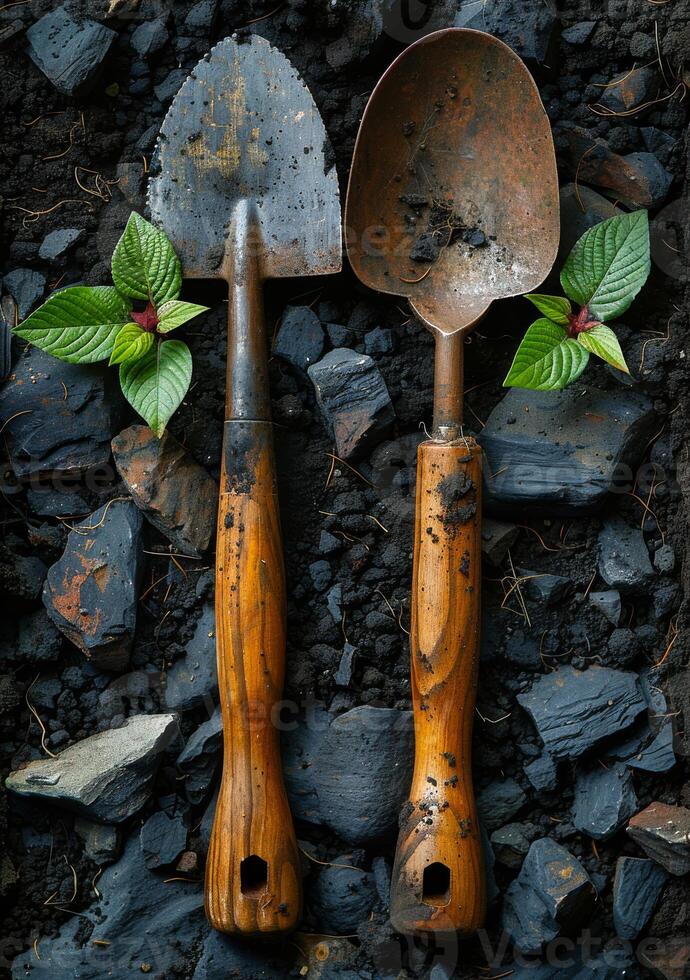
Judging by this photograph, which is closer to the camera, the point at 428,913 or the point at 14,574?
the point at 428,913

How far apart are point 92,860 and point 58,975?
0.17 m

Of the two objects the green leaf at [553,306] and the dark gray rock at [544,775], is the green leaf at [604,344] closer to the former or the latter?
the green leaf at [553,306]

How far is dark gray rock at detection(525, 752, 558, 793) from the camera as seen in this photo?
157cm

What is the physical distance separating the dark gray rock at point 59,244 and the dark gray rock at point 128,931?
100 cm

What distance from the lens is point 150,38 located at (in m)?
1.71

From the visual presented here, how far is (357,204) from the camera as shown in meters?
1.67

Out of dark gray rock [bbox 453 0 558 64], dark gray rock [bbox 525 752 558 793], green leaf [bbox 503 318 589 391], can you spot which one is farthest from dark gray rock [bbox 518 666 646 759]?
dark gray rock [bbox 453 0 558 64]

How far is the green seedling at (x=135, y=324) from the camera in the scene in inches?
62.3

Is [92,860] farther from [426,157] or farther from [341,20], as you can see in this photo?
[341,20]

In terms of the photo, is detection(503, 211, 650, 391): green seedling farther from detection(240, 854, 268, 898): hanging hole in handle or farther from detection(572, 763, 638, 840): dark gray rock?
detection(240, 854, 268, 898): hanging hole in handle

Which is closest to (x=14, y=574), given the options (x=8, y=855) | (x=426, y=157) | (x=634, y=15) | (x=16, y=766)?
(x=16, y=766)

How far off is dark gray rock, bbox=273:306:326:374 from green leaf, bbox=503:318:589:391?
340 millimetres

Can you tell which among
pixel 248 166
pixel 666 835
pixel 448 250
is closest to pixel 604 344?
pixel 448 250

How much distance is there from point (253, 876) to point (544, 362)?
93cm
